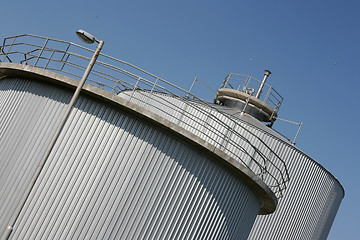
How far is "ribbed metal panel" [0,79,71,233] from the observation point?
13273 millimetres

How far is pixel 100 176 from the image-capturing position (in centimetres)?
1316

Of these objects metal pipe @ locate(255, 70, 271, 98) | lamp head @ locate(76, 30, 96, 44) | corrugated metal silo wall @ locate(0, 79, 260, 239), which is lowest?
corrugated metal silo wall @ locate(0, 79, 260, 239)

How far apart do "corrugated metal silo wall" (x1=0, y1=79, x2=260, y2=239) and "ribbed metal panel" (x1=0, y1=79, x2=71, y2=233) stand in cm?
3

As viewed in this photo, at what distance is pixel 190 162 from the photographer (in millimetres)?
14117

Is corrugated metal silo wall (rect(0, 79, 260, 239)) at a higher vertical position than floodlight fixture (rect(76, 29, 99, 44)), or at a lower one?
lower

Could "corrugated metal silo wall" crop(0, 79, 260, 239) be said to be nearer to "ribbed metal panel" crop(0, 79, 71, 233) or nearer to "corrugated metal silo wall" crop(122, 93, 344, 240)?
"ribbed metal panel" crop(0, 79, 71, 233)

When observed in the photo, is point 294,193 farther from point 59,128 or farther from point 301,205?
point 59,128

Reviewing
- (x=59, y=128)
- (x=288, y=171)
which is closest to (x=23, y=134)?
(x=59, y=128)

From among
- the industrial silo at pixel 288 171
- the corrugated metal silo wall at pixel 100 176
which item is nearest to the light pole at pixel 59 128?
the corrugated metal silo wall at pixel 100 176

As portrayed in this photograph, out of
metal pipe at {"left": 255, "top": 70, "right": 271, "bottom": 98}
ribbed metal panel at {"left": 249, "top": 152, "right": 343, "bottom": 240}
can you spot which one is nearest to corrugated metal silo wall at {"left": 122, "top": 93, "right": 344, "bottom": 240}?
ribbed metal panel at {"left": 249, "top": 152, "right": 343, "bottom": 240}

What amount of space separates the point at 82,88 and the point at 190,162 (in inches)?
141

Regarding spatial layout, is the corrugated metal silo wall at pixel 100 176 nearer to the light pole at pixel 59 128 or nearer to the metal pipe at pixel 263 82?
the light pole at pixel 59 128

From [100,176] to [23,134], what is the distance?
8.51 ft

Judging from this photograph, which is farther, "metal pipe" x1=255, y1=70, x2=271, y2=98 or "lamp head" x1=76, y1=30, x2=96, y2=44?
"metal pipe" x1=255, y1=70, x2=271, y2=98
